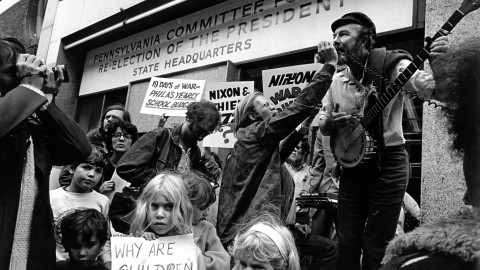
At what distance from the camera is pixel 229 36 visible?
8.39 metres

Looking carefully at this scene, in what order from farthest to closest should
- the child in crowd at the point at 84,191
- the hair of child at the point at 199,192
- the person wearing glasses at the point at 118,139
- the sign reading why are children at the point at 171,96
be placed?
1. the sign reading why are children at the point at 171,96
2. the person wearing glasses at the point at 118,139
3. the child in crowd at the point at 84,191
4. the hair of child at the point at 199,192

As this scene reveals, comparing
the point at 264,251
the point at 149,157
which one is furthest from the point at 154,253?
the point at 149,157

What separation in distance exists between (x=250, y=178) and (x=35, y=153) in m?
1.33

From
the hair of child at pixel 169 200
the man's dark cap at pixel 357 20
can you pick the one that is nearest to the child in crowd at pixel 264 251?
the hair of child at pixel 169 200

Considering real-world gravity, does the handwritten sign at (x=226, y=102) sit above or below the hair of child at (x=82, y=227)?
above

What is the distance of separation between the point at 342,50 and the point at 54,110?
5.97ft

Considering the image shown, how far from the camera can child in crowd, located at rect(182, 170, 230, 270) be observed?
278 centimetres

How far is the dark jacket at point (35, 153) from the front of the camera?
82.0 inches

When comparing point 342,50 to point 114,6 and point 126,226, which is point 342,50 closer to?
point 126,226

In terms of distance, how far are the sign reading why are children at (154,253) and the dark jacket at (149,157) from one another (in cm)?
111

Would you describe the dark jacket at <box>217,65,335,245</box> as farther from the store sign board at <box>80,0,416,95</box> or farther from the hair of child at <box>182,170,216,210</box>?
the store sign board at <box>80,0,416,95</box>

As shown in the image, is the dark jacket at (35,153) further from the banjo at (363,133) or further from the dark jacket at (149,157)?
the banjo at (363,133)

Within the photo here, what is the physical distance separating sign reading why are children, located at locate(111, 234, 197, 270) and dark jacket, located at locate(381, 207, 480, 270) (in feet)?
5.55

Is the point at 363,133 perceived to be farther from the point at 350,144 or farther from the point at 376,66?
the point at 376,66
